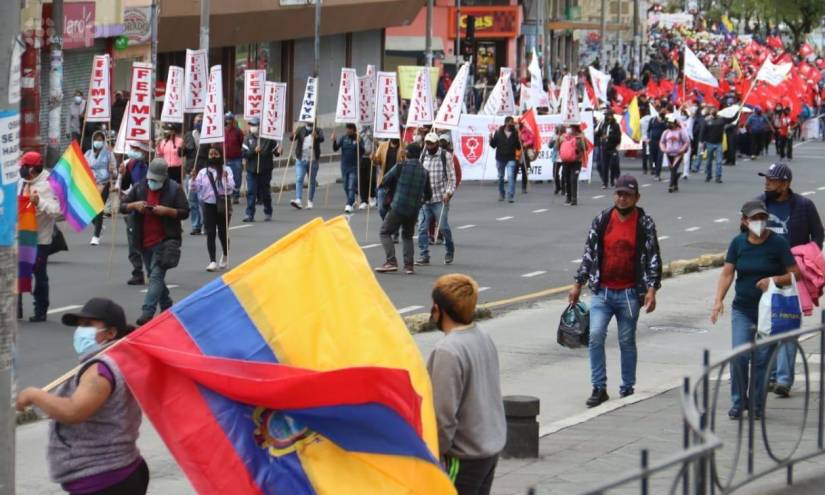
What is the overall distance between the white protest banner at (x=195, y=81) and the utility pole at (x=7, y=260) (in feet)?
70.2

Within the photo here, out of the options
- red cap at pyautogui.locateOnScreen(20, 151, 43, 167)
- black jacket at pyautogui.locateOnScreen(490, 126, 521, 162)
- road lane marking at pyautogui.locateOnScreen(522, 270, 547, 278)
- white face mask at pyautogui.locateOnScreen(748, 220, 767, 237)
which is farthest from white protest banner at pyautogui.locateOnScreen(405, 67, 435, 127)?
white face mask at pyautogui.locateOnScreen(748, 220, 767, 237)

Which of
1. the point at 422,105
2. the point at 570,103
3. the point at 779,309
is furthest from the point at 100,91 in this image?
the point at 779,309

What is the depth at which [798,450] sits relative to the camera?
31.8 ft

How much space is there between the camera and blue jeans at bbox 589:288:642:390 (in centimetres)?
1255

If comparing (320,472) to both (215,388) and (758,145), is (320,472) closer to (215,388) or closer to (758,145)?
(215,388)

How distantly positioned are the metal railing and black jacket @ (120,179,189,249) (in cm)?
865

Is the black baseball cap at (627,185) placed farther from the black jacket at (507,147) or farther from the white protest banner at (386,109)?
the black jacket at (507,147)

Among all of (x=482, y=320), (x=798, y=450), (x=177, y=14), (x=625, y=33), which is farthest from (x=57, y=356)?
(x=625, y=33)

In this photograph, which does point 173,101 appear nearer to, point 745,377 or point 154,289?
point 154,289

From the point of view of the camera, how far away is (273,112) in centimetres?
3056

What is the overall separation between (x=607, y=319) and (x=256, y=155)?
52.4ft

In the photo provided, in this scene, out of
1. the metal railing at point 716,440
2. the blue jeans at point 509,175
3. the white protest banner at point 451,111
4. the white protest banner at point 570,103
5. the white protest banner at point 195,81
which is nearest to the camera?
the metal railing at point 716,440

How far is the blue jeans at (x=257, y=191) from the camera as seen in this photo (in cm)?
2742

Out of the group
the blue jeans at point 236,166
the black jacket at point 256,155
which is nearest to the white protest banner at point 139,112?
the black jacket at point 256,155
